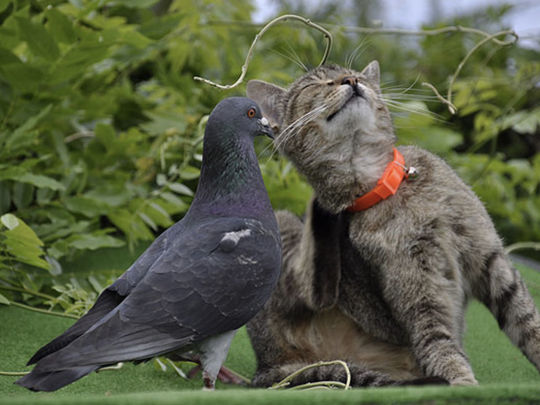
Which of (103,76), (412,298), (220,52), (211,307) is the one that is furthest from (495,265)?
(220,52)

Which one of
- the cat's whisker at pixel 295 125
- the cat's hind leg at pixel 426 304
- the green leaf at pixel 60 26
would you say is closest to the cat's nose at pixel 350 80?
the cat's whisker at pixel 295 125

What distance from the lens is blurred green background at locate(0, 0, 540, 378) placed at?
2270mm

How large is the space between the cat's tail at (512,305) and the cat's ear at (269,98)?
73cm

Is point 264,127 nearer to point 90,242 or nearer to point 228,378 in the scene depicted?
point 228,378

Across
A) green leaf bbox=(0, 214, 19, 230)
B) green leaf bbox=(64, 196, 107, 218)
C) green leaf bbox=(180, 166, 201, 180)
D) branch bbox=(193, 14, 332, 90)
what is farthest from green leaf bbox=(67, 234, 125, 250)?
branch bbox=(193, 14, 332, 90)

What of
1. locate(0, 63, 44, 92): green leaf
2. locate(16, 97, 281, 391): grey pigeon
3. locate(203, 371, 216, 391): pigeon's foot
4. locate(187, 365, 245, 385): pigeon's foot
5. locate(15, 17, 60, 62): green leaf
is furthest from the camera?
locate(0, 63, 44, 92): green leaf

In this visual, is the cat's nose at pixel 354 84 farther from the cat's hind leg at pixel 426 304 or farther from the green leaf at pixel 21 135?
the green leaf at pixel 21 135

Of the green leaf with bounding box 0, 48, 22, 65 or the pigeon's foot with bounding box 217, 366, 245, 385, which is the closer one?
the pigeon's foot with bounding box 217, 366, 245, 385

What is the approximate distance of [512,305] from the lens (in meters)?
1.72

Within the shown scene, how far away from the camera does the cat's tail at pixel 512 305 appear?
5.52 feet

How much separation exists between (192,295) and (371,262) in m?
0.60

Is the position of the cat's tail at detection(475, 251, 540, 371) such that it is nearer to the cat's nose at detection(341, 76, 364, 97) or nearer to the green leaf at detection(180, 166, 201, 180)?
the cat's nose at detection(341, 76, 364, 97)

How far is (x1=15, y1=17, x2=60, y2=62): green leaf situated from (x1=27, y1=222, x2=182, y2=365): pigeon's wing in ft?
3.60

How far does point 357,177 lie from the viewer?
1800 mm
